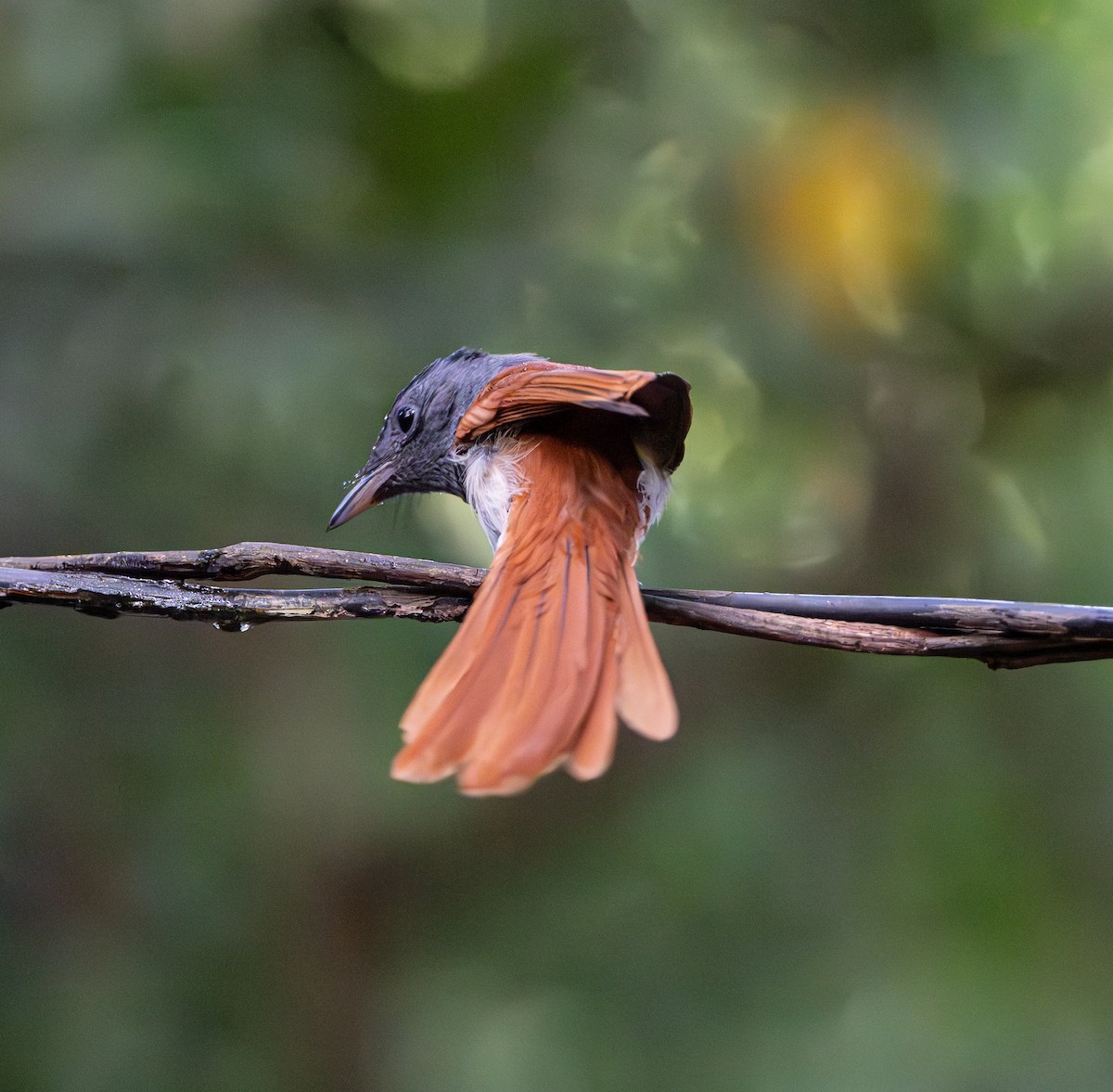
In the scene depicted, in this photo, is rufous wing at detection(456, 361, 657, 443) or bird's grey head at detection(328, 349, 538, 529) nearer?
rufous wing at detection(456, 361, 657, 443)

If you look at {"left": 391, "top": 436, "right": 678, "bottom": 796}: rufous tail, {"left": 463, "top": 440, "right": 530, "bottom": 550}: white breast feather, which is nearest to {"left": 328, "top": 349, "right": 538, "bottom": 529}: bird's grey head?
{"left": 463, "top": 440, "right": 530, "bottom": 550}: white breast feather

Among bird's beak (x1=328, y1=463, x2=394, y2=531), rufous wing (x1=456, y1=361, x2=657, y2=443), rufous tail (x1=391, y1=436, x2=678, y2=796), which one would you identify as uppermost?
rufous wing (x1=456, y1=361, x2=657, y2=443)

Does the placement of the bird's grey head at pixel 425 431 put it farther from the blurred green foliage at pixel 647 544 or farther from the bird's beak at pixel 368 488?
the blurred green foliage at pixel 647 544

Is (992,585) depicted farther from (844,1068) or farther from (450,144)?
(450,144)

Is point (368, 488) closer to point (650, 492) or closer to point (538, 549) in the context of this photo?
point (650, 492)

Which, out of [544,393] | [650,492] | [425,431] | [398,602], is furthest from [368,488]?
[398,602]

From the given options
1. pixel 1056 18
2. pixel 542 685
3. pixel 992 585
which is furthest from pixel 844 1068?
pixel 1056 18

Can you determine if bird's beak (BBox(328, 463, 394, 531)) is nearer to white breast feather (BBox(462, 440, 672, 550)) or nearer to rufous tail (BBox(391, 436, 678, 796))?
white breast feather (BBox(462, 440, 672, 550))
